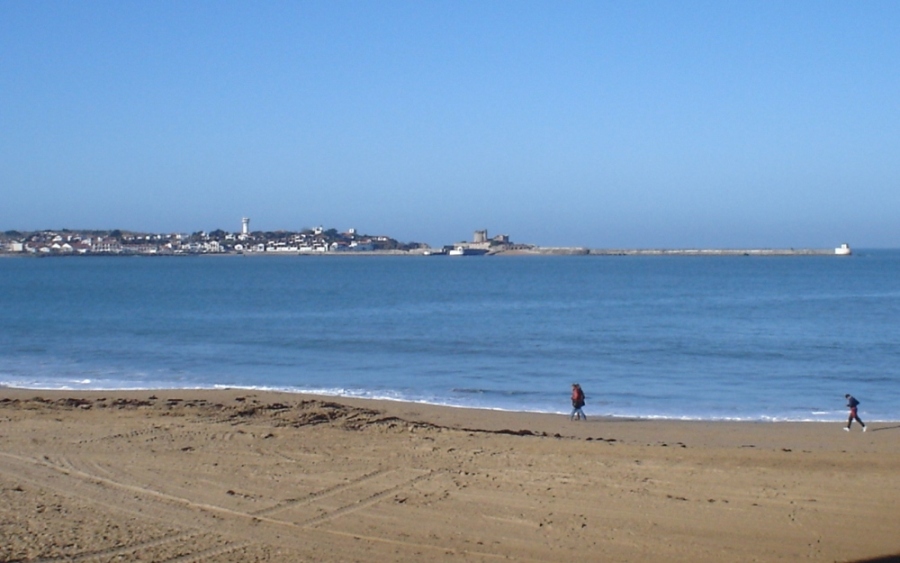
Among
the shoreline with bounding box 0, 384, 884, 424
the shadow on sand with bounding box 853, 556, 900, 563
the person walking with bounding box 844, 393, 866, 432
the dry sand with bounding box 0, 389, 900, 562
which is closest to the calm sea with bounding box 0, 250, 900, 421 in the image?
the shoreline with bounding box 0, 384, 884, 424

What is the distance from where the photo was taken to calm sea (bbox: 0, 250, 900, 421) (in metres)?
20.9

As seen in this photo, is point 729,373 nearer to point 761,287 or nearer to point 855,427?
point 855,427

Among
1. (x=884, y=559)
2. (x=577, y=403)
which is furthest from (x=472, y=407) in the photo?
(x=884, y=559)

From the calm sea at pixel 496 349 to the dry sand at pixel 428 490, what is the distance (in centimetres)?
458

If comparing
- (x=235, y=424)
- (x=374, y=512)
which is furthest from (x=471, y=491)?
(x=235, y=424)

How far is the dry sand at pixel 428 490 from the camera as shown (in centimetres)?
858

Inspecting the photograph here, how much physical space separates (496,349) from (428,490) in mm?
19903

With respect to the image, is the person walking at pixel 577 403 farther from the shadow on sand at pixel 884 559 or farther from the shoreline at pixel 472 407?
the shadow on sand at pixel 884 559

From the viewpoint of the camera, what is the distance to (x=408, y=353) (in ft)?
96.0

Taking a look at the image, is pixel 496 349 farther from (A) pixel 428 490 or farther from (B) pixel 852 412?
(A) pixel 428 490

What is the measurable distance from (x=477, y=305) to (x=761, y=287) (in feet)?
105

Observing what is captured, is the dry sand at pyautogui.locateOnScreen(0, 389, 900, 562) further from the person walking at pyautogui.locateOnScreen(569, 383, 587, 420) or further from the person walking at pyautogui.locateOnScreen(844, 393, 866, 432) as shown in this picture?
the person walking at pyautogui.locateOnScreen(569, 383, 587, 420)

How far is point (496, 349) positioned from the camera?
30391 mm

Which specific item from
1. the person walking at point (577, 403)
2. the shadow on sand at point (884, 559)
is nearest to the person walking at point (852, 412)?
the person walking at point (577, 403)
